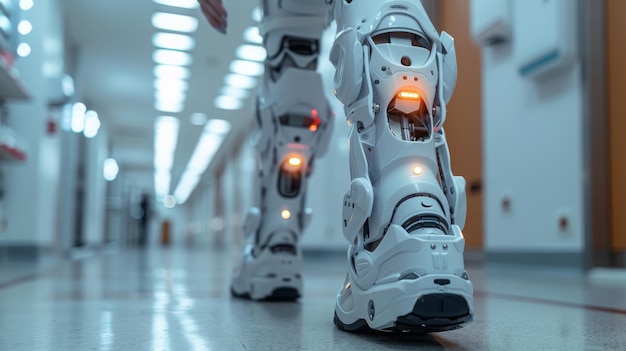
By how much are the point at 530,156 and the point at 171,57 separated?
7.03 metres

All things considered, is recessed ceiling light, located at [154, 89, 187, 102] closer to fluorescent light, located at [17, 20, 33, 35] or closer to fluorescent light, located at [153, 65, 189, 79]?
fluorescent light, located at [153, 65, 189, 79]

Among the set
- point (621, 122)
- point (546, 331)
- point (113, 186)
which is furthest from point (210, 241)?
point (546, 331)

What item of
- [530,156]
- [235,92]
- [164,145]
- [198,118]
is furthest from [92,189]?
[530,156]

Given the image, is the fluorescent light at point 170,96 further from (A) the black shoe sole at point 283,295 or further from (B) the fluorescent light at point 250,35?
(A) the black shoe sole at point 283,295

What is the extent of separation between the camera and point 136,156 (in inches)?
832

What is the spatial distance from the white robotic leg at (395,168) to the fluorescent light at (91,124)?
12.2 m

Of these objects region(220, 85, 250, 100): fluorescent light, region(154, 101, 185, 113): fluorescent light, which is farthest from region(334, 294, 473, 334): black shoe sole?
region(154, 101, 185, 113): fluorescent light

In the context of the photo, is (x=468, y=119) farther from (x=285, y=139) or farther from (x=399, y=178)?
(x=399, y=178)

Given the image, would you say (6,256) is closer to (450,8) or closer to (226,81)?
(450,8)

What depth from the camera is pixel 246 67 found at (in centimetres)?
1003

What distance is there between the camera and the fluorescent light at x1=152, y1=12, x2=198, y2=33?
25.5 ft

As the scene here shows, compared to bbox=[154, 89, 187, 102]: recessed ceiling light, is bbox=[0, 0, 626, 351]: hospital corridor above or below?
below

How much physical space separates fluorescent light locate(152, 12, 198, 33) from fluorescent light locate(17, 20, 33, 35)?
2.53 metres

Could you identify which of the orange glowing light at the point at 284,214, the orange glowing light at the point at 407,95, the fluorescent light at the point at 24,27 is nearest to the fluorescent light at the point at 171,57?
the fluorescent light at the point at 24,27
